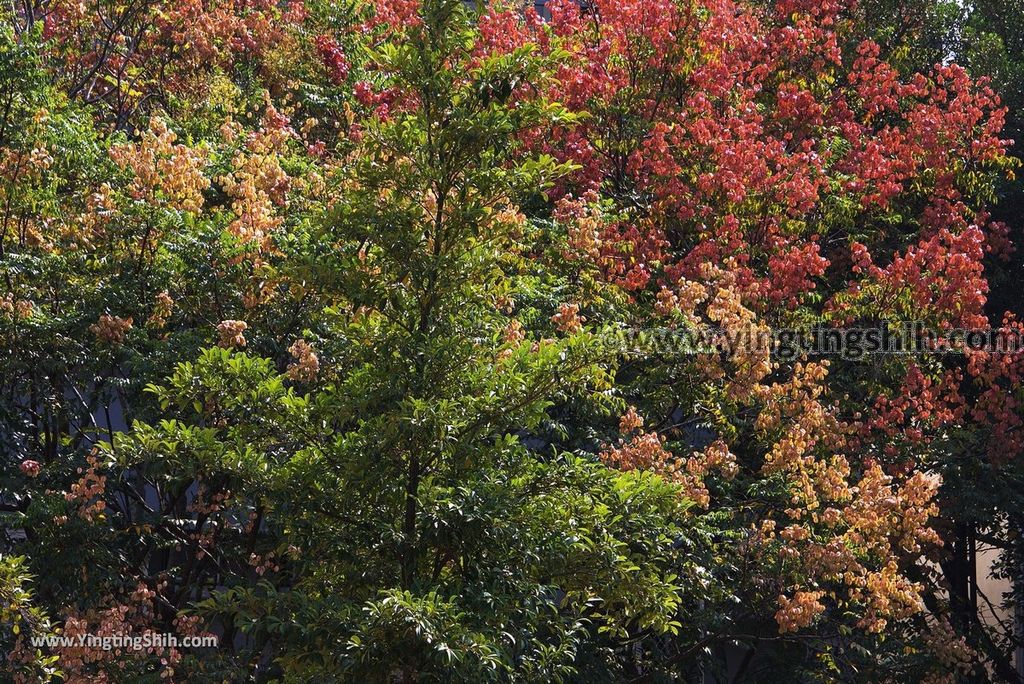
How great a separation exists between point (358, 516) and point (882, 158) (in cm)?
817

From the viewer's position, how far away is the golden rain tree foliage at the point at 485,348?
8.28m

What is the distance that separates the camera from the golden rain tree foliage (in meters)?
8.28

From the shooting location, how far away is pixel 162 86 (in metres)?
16.7

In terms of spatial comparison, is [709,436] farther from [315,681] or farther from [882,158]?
[315,681]

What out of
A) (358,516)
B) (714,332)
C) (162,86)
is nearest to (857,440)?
(714,332)

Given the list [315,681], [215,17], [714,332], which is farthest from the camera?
[215,17]

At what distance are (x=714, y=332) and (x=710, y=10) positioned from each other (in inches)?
186

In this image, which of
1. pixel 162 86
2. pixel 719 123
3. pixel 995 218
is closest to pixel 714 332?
pixel 719 123

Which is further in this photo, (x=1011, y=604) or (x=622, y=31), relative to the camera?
(x=1011, y=604)

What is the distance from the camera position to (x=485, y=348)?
28.1 feet

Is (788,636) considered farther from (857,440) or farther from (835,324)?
(835,324)

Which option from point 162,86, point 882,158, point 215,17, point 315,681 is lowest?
point 315,681

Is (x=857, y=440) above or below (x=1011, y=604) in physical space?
above

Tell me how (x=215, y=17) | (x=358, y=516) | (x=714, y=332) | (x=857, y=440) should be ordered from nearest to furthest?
(x=358, y=516), (x=714, y=332), (x=857, y=440), (x=215, y=17)
